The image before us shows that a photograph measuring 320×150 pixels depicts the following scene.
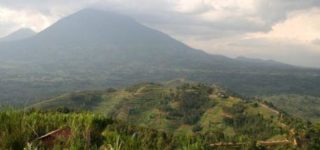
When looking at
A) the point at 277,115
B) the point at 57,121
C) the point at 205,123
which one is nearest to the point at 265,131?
the point at 277,115

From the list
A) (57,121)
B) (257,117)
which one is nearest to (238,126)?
(257,117)

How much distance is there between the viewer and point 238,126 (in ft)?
630

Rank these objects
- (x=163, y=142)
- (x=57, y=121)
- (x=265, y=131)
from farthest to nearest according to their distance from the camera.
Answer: (x=265, y=131) → (x=57, y=121) → (x=163, y=142)

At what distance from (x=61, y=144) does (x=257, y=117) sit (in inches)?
7363

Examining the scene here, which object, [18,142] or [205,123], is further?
[205,123]

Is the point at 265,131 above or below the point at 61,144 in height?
below

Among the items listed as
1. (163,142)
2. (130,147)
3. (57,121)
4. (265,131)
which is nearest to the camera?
(130,147)

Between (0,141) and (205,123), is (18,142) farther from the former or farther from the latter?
(205,123)

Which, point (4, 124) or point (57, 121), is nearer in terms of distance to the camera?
point (4, 124)

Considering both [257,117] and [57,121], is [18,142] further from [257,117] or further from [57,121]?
[257,117]

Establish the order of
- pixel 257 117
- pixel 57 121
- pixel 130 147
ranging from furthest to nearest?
pixel 257 117
pixel 57 121
pixel 130 147

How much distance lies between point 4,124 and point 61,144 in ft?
3.78

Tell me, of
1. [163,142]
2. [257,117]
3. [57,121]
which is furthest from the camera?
[257,117]

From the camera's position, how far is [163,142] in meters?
6.89
